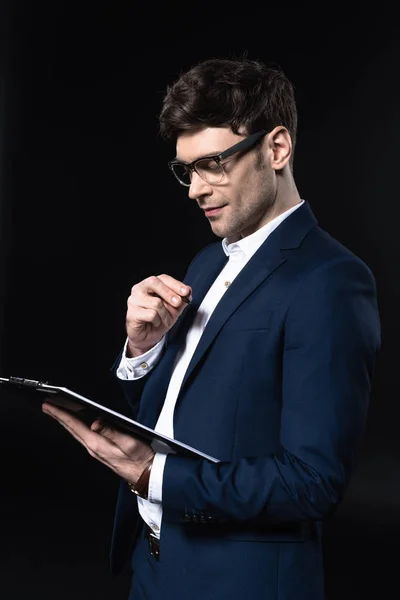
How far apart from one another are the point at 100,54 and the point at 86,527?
2670 mm

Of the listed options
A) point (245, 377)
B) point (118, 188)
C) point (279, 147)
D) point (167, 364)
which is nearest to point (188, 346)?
point (167, 364)

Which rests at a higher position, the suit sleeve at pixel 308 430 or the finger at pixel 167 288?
the finger at pixel 167 288

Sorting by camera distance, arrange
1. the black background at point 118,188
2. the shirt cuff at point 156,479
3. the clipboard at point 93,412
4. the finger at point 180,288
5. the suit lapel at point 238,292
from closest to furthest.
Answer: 1. the clipboard at point 93,412
2. the shirt cuff at point 156,479
3. the suit lapel at point 238,292
4. the finger at point 180,288
5. the black background at point 118,188

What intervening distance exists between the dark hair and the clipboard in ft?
2.31

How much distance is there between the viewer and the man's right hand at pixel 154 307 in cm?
195

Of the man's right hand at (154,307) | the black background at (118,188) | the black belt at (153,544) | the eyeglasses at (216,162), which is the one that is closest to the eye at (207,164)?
the eyeglasses at (216,162)

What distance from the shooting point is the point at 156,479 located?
170 cm

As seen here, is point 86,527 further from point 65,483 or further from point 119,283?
point 119,283

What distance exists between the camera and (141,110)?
4.86 meters

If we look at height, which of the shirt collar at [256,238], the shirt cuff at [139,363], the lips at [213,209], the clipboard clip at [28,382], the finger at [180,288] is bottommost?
the shirt cuff at [139,363]

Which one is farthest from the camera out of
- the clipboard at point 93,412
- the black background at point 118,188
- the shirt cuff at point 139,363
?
the black background at point 118,188

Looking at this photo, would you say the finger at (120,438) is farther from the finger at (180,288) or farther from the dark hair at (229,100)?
the dark hair at (229,100)

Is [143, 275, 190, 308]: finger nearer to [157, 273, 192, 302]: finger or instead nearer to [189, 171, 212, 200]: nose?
[157, 273, 192, 302]: finger

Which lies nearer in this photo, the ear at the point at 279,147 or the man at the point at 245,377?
the man at the point at 245,377
